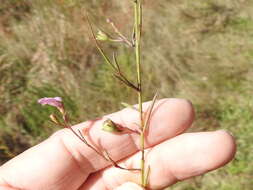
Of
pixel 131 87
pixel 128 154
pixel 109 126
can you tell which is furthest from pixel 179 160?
pixel 131 87

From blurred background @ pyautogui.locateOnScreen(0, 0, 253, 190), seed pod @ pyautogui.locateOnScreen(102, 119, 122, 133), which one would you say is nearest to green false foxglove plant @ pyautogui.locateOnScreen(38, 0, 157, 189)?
seed pod @ pyautogui.locateOnScreen(102, 119, 122, 133)

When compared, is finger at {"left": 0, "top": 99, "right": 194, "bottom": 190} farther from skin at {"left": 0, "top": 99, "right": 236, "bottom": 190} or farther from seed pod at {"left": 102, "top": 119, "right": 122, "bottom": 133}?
seed pod at {"left": 102, "top": 119, "right": 122, "bottom": 133}

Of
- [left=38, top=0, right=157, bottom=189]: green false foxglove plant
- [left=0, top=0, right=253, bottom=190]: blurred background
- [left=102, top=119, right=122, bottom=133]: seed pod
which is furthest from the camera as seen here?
[left=0, top=0, right=253, bottom=190]: blurred background

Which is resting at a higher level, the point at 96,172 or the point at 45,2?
the point at 45,2

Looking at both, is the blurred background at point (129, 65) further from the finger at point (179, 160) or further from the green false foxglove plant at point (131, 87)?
the green false foxglove plant at point (131, 87)

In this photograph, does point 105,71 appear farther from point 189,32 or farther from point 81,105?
point 189,32

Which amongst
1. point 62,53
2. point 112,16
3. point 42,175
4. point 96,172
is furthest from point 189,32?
point 42,175
